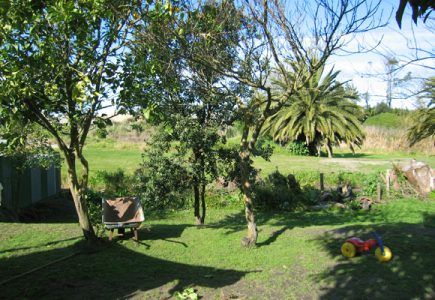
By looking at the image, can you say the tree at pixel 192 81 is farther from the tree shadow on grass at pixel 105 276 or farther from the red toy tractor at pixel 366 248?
the red toy tractor at pixel 366 248

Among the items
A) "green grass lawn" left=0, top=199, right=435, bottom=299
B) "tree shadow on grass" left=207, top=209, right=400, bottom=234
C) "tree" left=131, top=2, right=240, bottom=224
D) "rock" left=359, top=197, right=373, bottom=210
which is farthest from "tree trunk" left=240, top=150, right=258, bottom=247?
"rock" left=359, top=197, right=373, bottom=210

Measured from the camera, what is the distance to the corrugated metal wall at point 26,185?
1320 centimetres

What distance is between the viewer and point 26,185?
1456 cm

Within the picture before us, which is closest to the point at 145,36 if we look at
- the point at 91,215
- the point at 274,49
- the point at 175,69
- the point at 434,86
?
the point at 175,69

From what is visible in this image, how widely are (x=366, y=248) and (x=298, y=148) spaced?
68.2ft

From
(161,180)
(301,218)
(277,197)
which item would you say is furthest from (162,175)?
(277,197)

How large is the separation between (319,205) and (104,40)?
32.1 feet

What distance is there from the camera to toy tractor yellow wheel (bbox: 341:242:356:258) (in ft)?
23.5

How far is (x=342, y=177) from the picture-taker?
17547mm

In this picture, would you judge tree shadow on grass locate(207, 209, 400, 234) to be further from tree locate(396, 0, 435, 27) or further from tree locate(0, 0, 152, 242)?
tree locate(396, 0, 435, 27)

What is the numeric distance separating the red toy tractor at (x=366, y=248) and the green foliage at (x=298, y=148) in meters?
20.4

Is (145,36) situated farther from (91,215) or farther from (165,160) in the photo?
(91,215)

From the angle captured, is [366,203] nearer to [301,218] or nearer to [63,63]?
[301,218]

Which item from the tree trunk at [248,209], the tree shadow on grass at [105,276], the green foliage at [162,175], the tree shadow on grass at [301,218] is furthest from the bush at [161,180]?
the tree shadow on grass at [105,276]
